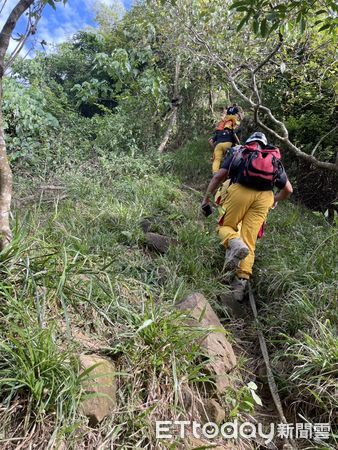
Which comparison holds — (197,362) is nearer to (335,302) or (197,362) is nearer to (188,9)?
(335,302)

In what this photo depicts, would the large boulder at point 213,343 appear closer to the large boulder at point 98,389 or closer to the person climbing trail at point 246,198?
the large boulder at point 98,389

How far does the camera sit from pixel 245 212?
3.77 meters

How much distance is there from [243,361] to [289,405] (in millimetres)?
397

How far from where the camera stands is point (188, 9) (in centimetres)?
732

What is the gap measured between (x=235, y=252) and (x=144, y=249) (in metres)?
1.14

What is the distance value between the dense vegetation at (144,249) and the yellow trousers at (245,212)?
15.5 inches

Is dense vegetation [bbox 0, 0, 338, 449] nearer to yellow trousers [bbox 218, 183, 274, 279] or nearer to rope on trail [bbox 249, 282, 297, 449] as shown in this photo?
rope on trail [bbox 249, 282, 297, 449]

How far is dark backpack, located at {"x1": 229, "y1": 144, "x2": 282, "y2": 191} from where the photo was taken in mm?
3551

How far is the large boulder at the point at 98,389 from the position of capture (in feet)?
5.84

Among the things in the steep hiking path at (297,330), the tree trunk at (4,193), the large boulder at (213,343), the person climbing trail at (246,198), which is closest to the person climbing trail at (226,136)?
the steep hiking path at (297,330)

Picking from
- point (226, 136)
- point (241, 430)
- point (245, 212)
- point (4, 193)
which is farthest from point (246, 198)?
point (226, 136)

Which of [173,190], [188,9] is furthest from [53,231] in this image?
[188,9]

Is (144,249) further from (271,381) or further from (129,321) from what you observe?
(271,381)

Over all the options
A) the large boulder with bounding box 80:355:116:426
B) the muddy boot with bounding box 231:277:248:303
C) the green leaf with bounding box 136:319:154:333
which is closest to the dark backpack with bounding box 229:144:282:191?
the muddy boot with bounding box 231:277:248:303
